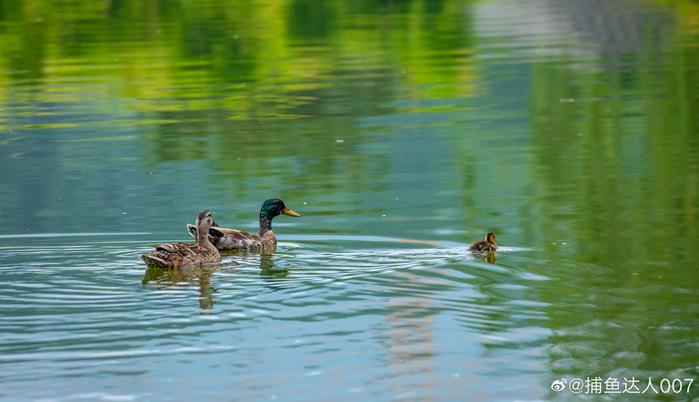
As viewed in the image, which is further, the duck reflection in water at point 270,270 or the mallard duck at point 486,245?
the mallard duck at point 486,245

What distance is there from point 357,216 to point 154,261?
117 inches

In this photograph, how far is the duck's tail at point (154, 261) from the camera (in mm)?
11484

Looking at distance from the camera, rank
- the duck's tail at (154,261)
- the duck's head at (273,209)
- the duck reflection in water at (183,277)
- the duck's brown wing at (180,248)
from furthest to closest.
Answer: the duck's head at (273,209) < the duck's brown wing at (180,248) < the duck's tail at (154,261) < the duck reflection in water at (183,277)

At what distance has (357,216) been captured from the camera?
14.1 m

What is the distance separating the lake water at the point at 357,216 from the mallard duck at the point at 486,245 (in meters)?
0.18

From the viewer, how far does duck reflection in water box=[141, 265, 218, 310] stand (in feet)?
35.7

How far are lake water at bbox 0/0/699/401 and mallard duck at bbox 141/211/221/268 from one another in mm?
219

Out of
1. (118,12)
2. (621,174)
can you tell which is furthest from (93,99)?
(118,12)

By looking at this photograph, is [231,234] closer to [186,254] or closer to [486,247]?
[186,254]

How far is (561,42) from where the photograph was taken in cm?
3347

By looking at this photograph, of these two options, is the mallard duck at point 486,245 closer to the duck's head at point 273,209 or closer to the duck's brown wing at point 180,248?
the duck's brown wing at point 180,248

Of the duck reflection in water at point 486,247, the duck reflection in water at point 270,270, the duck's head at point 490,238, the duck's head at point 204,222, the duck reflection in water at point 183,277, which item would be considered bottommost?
the duck reflection in water at point 183,277

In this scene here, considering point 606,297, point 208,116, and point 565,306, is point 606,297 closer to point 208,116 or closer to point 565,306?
point 565,306

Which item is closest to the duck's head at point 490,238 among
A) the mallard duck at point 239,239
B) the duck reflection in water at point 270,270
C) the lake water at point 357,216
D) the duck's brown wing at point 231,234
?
the lake water at point 357,216
